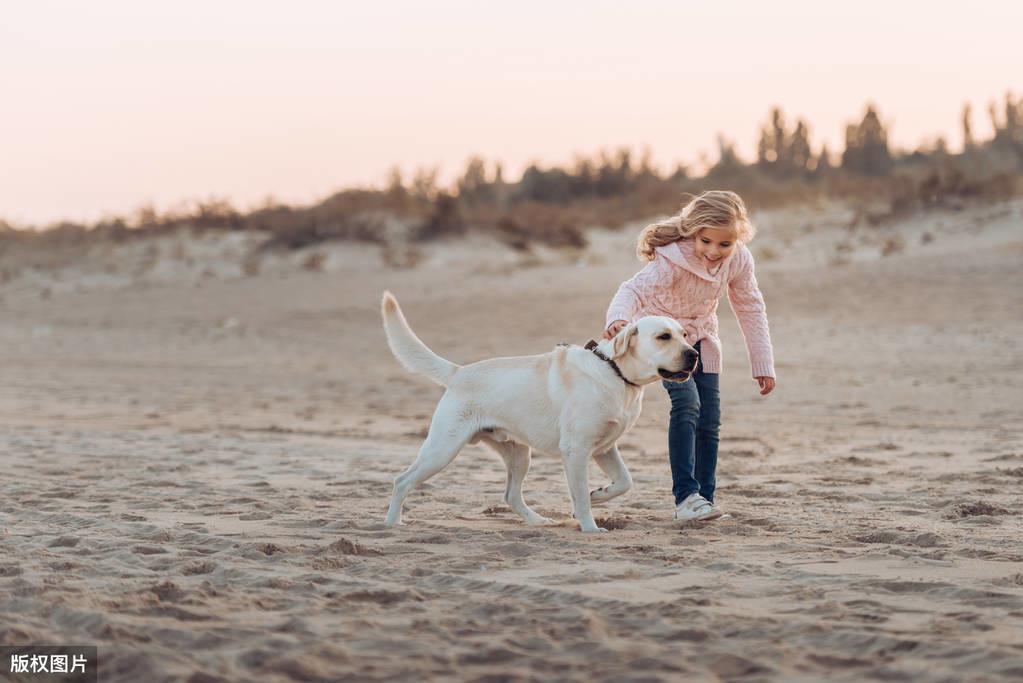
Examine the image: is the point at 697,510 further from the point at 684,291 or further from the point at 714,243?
the point at 714,243

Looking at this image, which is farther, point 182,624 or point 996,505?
point 996,505

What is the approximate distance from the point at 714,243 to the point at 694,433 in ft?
2.86

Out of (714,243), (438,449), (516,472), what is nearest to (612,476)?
(516,472)

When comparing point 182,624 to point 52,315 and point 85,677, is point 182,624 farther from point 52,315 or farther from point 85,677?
point 52,315

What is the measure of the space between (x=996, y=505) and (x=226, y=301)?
1645 centimetres

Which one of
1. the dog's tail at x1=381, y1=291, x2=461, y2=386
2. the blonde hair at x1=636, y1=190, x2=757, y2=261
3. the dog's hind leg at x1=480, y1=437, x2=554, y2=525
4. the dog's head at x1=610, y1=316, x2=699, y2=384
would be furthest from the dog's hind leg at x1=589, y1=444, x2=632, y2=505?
the blonde hair at x1=636, y1=190, x2=757, y2=261

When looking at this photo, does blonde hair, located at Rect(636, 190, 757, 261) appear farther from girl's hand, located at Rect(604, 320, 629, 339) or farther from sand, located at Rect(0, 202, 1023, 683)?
sand, located at Rect(0, 202, 1023, 683)

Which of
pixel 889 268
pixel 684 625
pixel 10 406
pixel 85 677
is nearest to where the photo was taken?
pixel 85 677

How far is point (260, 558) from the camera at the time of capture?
4.88 meters

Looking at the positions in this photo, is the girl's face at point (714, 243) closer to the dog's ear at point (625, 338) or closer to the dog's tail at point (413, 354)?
the dog's ear at point (625, 338)

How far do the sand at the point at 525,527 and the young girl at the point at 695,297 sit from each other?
27 cm

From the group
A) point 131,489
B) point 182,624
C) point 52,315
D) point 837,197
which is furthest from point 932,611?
point 837,197

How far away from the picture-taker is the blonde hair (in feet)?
18.7

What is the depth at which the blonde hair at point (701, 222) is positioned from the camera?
5.69 m
